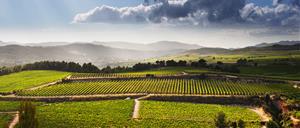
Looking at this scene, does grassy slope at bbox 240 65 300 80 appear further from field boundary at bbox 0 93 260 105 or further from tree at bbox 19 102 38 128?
tree at bbox 19 102 38 128

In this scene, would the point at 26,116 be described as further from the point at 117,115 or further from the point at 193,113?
the point at 193,113

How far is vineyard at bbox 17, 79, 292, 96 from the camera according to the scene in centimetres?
13288

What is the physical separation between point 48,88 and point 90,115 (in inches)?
2103

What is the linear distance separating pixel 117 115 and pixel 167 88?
4582 centimetres

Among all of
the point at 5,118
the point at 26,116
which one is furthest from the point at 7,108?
the point at 26,116

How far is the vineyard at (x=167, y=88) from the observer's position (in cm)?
13288

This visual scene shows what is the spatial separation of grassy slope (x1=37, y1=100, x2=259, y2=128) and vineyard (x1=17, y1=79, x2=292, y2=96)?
19537 mm

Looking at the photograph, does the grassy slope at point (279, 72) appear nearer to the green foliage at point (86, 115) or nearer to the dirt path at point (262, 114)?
the dirt path at point (262, 114)

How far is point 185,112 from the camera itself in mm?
101625

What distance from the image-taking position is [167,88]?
13962 cm

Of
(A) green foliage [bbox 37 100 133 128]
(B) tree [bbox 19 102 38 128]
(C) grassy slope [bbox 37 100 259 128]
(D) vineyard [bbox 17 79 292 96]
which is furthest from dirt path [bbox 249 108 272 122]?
(B) tree [bbox 19 102 38 128]

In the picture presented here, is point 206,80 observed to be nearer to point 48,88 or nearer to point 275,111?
point 275,111

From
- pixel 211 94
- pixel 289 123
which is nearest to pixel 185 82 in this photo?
pixel 211 94

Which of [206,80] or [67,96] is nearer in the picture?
[67,96]
